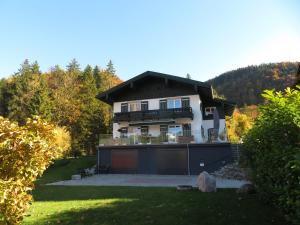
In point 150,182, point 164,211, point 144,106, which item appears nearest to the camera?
point 164,211

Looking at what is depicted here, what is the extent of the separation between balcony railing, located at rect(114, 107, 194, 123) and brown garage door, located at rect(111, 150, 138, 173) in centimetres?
384

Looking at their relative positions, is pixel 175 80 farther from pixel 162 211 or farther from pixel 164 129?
pixel 162 211

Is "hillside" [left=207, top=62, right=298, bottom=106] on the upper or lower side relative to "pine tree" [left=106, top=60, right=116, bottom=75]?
lower

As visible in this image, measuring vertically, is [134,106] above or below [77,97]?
below

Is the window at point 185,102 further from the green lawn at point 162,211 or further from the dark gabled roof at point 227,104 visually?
the green lawn at point 162,211

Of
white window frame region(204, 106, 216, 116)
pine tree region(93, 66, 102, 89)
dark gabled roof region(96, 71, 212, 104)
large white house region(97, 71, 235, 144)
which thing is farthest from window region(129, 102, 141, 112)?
pine tree region(93, 66, 102, 89)

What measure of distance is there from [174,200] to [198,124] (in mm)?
18880

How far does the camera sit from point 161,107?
30.2m

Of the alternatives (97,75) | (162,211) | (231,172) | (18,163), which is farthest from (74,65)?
(18,163)

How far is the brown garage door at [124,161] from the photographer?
89.1ft

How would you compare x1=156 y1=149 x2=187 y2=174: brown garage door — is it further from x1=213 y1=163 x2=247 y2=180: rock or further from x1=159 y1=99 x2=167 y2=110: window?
x1=159 y1=99 x2=167 y2=110: window

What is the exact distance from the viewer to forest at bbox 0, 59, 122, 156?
4534 cm

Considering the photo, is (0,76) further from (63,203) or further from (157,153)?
(63,203)

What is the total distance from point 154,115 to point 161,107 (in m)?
1.39
